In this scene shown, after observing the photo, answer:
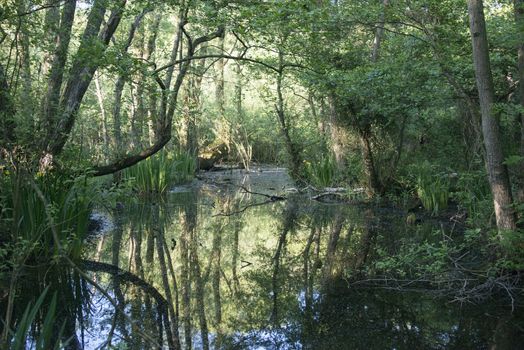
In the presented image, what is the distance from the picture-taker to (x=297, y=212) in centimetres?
904

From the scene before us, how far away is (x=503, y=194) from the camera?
428cm

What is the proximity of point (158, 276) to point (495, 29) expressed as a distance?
455 cm

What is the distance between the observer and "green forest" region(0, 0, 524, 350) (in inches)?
141

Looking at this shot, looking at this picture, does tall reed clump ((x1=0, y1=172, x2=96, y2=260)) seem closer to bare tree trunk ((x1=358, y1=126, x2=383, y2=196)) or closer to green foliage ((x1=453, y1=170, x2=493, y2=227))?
green foliage ((x1=453, y1=170, x2=493, y2=227))

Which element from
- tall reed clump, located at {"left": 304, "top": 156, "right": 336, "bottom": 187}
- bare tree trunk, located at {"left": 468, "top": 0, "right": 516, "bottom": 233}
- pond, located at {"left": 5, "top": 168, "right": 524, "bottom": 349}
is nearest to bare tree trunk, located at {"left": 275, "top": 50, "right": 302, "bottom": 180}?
tall reed clump, located at {"left": 304, "top": 156, "right": 336, "bottom": 187}

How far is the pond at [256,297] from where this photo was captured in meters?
3.40

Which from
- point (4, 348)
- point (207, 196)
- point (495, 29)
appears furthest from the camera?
point (207, 196)

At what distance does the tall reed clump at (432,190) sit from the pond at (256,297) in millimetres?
870

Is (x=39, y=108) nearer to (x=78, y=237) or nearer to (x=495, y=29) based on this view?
(x=78, y=237)

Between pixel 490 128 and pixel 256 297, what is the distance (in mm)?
2496

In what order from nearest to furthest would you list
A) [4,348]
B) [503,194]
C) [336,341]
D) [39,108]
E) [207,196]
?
1. [4,348]
2. [336,341]
3. [503,194]
4. [39,108]
5. [207,196]

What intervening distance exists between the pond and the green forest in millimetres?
23

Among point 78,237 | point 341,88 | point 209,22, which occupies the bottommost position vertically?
point 78,237

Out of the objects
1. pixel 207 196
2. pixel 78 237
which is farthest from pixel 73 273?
pixel 207 196
